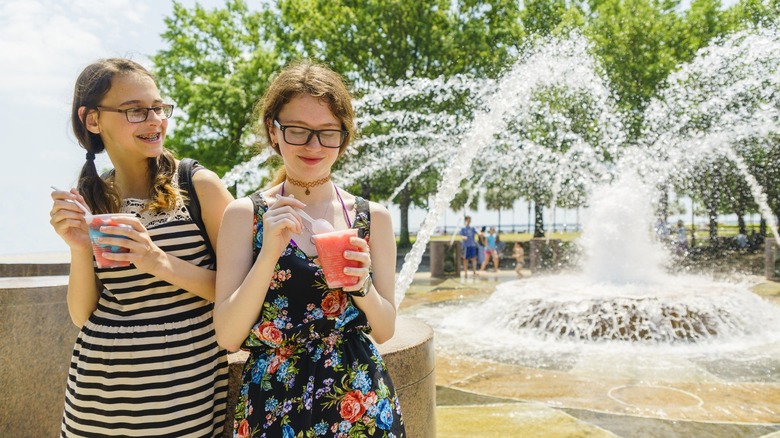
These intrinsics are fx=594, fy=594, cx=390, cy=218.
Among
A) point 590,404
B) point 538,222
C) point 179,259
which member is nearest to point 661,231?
point 538,222

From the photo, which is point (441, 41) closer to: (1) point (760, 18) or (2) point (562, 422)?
(1) point (760, 18)

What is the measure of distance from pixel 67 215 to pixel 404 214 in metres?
32.8

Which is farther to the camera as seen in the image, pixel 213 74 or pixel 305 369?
pixel 213 74

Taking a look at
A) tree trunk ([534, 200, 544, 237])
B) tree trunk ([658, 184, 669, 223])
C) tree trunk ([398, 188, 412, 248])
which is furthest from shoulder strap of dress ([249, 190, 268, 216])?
tree trunk ([398, 188, 412, 248])

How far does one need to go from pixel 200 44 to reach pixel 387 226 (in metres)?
24.0

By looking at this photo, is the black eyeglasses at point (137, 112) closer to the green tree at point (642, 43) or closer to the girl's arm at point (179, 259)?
the girl's arm at point (179, 259)

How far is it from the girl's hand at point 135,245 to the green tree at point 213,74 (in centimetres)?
1987

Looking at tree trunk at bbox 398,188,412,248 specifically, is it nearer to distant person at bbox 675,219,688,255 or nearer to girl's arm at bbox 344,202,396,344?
distant person at bbox 675,219,688,255

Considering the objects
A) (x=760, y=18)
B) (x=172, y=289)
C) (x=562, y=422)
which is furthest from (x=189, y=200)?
(x=760, y=18)

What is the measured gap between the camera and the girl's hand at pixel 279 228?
1.58 metres

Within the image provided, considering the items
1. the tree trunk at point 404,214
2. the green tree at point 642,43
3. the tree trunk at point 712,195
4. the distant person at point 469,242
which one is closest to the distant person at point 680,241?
the tree trunk at point 712,195

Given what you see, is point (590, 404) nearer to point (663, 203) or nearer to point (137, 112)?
point (137, 112)

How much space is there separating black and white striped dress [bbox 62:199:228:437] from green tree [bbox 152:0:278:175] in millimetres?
19726

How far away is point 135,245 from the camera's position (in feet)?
5.62
